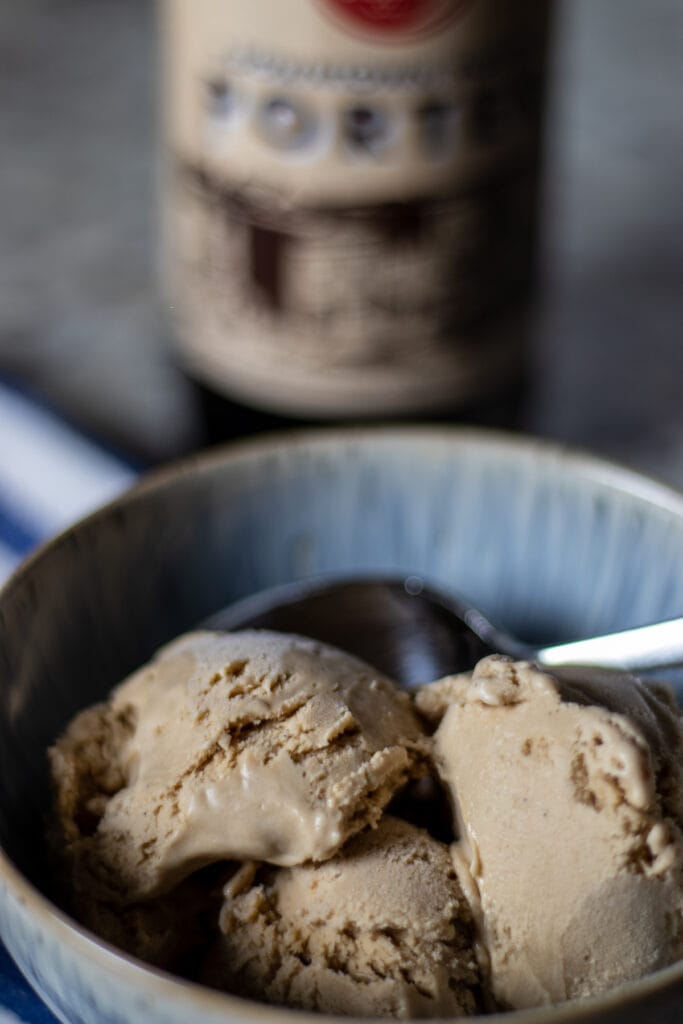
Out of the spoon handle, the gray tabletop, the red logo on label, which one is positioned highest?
the red logo on label

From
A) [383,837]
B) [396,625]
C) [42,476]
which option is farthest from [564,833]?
[42,476]

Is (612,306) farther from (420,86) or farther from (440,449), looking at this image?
(440,449)

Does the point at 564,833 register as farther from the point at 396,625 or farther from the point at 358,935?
the point at 396,625

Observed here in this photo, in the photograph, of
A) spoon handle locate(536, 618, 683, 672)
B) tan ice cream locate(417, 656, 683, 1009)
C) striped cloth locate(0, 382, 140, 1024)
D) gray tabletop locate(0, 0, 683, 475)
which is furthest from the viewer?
gray tabletop locate(0, 0, 683, 475)

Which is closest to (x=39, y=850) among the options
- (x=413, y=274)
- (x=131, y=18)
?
(x=413, y=274)

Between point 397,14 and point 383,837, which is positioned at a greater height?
point 397,14

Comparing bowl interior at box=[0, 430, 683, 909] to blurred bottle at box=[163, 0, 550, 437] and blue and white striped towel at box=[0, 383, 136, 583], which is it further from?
blurred bottle at box=[163, 0, 550, 437]

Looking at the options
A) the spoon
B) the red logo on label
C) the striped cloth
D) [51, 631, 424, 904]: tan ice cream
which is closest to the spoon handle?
the spoon
